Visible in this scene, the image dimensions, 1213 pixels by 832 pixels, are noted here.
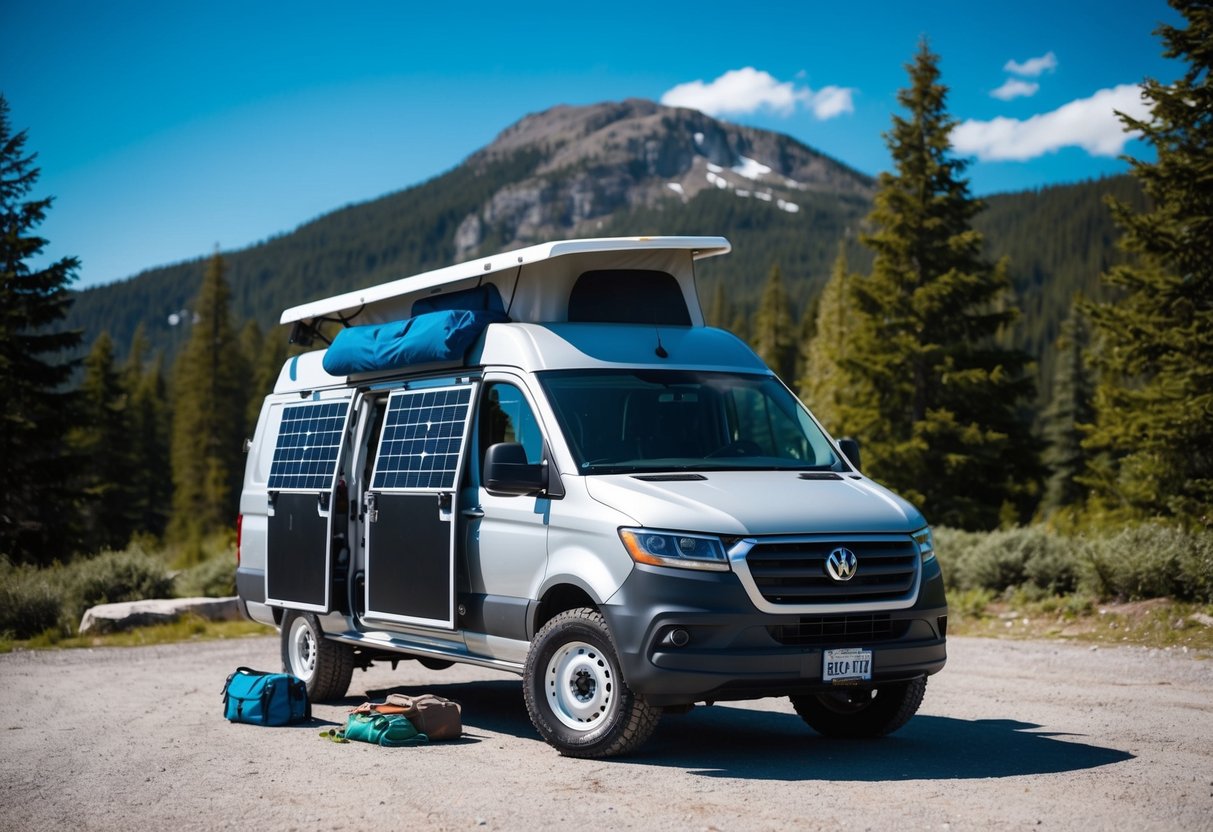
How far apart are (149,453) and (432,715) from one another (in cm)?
7542

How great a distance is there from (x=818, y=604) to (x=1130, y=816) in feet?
6.45

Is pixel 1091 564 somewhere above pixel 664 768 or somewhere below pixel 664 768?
above

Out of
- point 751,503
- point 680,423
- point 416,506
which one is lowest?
point 416,506

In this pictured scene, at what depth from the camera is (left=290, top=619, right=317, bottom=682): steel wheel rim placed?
11014 mm

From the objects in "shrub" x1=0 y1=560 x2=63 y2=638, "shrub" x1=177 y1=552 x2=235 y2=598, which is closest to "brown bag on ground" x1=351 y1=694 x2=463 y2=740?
"shrub" x1=0 y1=560 x2=63 y2=638

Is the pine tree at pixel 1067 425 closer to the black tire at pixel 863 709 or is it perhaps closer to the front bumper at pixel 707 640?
the black tire at pixel 863 709

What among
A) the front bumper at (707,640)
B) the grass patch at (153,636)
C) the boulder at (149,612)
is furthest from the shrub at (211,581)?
the front bumper at (707,640)

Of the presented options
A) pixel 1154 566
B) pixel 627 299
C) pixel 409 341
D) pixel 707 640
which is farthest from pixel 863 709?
pixel 1154 566

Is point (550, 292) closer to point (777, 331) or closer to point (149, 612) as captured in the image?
point (149, 612)

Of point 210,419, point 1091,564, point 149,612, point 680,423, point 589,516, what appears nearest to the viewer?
point 589,516

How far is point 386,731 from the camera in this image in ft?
27.8

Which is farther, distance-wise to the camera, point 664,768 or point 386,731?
point 386,731

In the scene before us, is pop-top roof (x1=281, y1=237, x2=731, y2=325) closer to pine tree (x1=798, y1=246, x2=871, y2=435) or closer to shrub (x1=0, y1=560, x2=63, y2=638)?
shrub (x1=0, y1=560, x2=63, y2=638)

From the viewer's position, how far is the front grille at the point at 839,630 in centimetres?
735
